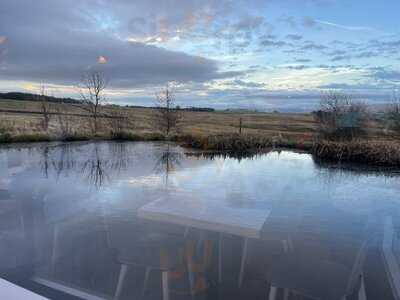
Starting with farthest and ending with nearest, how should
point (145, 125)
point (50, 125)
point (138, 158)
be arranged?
point (145, 125) → point (50, 125) → point (138, 158)

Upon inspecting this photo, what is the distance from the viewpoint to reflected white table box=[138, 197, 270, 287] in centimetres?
216

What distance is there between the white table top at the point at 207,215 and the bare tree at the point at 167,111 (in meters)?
8.06

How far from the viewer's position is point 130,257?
5.50ft

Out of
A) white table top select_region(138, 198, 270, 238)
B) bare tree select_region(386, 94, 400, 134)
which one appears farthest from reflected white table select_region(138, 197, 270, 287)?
bare tree select_region(386, 94, 400, 134)

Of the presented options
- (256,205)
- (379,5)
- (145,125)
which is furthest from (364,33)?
(145,125)

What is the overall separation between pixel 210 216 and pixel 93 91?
1039cm

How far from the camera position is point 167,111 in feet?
37.0

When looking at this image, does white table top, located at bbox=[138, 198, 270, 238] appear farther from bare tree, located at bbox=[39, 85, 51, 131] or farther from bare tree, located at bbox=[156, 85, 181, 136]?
bare tree, located at bbox=[39, 85, 51, 131]

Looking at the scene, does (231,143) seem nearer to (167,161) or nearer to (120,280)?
(167,161)

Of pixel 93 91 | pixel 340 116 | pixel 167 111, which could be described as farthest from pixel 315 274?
pixel 93 91

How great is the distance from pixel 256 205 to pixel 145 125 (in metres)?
9.06

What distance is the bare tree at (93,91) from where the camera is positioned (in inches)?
444

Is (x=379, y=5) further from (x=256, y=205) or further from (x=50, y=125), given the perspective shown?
(x=50, y=125)

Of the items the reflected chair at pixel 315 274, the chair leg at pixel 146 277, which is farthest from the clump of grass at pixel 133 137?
the chair leg at pixel 146 277
